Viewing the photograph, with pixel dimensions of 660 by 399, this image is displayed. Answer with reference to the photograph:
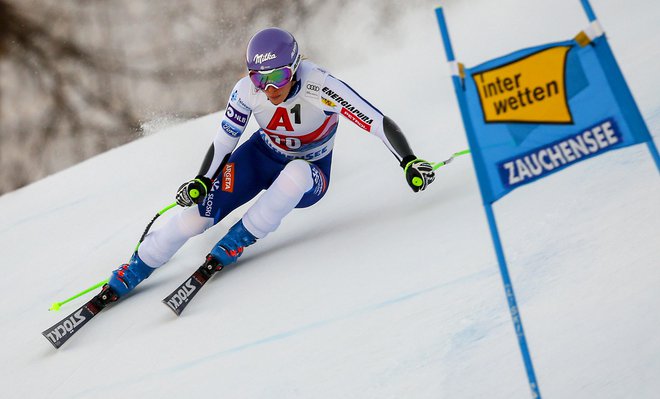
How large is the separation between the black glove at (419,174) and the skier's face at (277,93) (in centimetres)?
65

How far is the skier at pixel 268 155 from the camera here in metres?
3.27

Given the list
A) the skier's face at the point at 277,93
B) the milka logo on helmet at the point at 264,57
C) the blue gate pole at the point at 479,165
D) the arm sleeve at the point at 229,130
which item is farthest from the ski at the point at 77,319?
the blue gate pole at the point at 479,165

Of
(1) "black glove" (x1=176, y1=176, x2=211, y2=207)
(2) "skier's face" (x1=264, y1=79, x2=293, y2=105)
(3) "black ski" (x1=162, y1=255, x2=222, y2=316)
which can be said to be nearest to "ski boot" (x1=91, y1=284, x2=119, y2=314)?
(3) "black ski" (x1=162, y1=255, x2=222, y2=316)

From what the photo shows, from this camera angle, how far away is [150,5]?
786 centimetres

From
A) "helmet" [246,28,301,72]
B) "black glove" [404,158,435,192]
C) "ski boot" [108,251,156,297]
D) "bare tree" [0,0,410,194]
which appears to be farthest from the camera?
"bare tree" [0,0,410,194]

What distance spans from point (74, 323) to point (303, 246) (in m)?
1.08

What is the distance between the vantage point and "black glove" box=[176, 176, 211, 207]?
345 centimetres

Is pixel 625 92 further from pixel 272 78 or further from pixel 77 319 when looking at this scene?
pixel 77 319

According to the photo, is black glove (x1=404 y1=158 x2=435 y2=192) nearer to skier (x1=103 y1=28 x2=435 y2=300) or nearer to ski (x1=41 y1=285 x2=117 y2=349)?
skier (x1=103 y1=28 x2=435 y2=300)

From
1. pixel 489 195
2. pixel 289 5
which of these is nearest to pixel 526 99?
pixel 489 195

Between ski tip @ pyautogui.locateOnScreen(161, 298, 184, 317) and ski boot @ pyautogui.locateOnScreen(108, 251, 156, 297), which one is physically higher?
ski boot @ pyautogui.locateOnScreen(108, 251, 156, 297)

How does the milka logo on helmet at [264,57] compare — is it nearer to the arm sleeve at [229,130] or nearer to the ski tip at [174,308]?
the arm sleeve at [229,130]

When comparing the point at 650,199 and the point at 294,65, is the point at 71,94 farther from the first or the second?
the point at 650,199

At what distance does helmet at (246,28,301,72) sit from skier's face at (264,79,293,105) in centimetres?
9
